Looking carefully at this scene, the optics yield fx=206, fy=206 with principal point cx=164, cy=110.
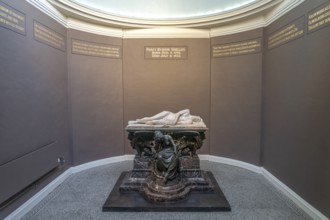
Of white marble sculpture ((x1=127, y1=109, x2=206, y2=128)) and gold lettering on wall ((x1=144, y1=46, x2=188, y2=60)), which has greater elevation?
gold lettering on wall ((x1=144, y1=46, x2=188, y2=60))

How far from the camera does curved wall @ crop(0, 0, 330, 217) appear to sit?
216 cm

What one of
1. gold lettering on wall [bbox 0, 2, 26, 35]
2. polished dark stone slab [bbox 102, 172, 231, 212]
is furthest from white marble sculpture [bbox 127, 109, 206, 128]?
gold lettering on wall [bbox 0, 2, 26, 35]

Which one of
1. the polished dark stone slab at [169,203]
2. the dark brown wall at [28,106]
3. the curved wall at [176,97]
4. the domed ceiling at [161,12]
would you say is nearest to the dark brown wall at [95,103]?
the curved wall at [176,97]

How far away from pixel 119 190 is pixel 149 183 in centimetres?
41

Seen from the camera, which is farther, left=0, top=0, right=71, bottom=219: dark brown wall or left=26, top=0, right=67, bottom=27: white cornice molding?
left=26, top=0, right=67, bottom=27: white cornice molding

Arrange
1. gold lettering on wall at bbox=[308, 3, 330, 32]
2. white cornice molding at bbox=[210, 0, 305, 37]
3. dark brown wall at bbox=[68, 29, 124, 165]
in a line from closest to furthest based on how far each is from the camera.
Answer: gold lettering on wall at bbox=[308, 3, 330, 32] → white cornice molding at bbox=[210, 0, 305, 37] → dark brown wall at bbox=[68, 29, 124, 165]

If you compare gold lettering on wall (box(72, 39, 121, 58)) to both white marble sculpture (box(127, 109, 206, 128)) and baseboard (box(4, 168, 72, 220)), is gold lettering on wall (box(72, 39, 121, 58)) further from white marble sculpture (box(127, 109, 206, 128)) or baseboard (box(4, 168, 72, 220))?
baseboard (box(4, 168, 72, 220))

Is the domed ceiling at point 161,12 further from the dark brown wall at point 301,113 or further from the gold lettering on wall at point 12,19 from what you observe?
the gold lettering on wall at point 12,19

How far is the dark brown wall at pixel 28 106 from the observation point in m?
2.07

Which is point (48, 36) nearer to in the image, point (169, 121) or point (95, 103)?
point (95, 103)

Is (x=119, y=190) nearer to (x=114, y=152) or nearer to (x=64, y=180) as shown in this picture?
(x=64, y=180)

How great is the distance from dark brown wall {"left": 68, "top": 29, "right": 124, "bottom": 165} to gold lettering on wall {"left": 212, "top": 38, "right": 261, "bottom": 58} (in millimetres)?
1855

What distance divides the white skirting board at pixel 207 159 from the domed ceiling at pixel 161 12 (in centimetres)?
247

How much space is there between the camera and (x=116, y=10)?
380 cm
